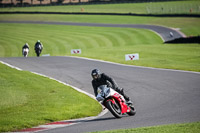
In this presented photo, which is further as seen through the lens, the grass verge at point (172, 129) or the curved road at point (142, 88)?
the curved road at point (142, 88)

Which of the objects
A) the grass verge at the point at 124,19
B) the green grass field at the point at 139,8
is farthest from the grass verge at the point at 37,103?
the green grass field at the point at 139,8

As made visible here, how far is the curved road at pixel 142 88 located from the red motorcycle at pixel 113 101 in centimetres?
27

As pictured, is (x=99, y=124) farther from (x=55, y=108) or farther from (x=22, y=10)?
(x=22, y=10)

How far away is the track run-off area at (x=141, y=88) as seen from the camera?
1217 centimetres

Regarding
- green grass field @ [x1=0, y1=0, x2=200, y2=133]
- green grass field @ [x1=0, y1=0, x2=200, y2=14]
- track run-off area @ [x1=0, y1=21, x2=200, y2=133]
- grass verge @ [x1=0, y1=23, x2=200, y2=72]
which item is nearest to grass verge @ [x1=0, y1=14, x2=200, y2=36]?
green grass field @ [x1=0, y1=0, x2=200, y2=133]

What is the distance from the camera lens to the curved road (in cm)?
1218

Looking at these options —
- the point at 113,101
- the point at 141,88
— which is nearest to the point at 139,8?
the point at 141,88

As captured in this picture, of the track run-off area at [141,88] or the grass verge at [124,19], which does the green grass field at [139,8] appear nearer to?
the grass verge at [124,19]

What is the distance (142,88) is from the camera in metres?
18.5

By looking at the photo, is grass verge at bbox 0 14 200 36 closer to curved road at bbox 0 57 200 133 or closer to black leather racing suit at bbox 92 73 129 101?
curved road at bbox 0 57 200 133

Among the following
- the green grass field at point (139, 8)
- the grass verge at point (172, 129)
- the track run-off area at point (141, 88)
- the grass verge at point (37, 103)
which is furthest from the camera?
the green grass field at point (139, 8)

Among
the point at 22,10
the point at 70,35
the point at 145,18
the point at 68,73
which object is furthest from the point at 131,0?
the point at 68,73

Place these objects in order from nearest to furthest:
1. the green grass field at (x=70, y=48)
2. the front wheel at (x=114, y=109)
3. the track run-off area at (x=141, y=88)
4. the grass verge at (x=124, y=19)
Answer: the track run-off area at (x=141, y=88) → the front wheel at (x=114, y=109) → the green grass field at (x=70, y=48) → the grass verge at (x=124, y=19)

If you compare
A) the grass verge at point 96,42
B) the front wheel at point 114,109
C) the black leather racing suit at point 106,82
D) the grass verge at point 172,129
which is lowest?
the grass verge at point 96,42
